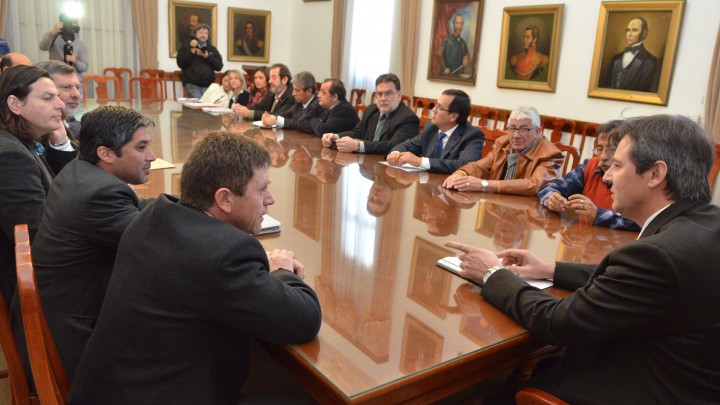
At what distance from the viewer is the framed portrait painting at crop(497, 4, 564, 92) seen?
6383 millimetres

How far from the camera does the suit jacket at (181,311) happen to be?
129cm

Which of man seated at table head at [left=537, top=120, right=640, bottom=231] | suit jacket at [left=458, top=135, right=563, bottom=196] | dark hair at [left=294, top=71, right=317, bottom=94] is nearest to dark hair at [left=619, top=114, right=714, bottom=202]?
man seated at table head at [left=537, top=120, right=640, bottom=231]

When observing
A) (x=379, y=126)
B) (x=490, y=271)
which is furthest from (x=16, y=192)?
(x=379, y=126)

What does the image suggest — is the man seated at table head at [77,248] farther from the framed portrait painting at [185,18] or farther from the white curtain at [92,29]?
the framed portrait painting at [185,18]

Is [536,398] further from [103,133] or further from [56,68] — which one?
[56,68]

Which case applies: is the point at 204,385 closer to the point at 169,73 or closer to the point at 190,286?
the point at 190,286

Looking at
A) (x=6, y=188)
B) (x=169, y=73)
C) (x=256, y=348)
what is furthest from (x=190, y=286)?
(x=169, y=73)

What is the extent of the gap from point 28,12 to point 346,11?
5.25 meters

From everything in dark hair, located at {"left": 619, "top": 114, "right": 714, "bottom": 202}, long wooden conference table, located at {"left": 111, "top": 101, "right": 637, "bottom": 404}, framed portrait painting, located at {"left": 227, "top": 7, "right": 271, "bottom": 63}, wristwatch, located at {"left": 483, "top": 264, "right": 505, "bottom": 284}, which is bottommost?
long wooden conference table, located at {"left": 111, "top": 101, "right": 637, "bottom": 404}

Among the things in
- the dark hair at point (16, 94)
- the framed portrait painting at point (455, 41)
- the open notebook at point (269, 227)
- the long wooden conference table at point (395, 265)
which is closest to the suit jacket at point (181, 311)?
the long wooden conference table at point (395, 265)

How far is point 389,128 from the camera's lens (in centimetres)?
472

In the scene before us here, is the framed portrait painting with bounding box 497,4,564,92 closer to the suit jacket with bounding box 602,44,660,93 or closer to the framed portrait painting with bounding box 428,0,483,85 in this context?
the framed portrait painting with bounding box 428,0,483,85

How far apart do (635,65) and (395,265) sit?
193 inches

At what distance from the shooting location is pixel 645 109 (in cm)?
569
